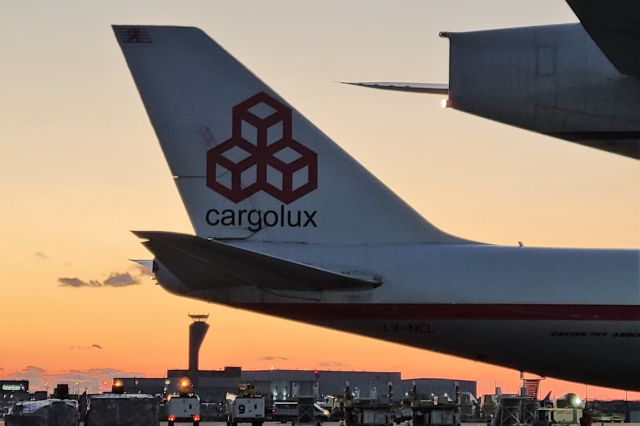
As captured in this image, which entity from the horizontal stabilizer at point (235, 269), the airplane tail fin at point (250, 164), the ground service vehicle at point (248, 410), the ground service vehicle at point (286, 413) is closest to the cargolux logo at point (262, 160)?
the airplane tail fin at point (250, 164)

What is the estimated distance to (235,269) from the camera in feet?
82.0

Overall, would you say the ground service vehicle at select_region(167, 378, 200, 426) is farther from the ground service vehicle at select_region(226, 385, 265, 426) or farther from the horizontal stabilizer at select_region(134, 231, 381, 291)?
the horizontal stabilizer at select_region(134, 231, 381, 291)

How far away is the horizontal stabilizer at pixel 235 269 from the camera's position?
23.6 meters

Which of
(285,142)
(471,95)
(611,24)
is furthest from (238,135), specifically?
(611,24)

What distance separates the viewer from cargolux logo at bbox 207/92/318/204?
2700 cm

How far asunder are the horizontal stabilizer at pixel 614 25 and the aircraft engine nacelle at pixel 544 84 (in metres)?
1.09

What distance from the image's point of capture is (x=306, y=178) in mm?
27156

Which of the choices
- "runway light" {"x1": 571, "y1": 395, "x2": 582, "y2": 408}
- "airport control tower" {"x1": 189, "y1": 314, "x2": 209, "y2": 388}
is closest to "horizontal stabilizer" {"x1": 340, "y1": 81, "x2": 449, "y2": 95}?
"runway light" {"x1": 571, "y1": 395, "x2": 582, "y2": 408}

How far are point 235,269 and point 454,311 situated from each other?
4771 mm

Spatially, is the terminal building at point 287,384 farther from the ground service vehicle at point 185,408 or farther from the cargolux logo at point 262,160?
the cargolux logo at point 262,160

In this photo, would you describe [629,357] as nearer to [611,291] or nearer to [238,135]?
[611,291]

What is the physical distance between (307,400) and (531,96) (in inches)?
1486

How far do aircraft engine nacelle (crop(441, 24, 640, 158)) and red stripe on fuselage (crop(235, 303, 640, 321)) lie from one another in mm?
8925

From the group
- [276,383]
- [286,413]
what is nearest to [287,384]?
[276,383]
